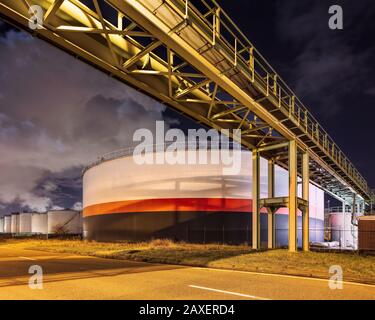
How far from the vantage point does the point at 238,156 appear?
30328mm

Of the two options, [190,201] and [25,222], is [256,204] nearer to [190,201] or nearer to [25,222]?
[190,201]

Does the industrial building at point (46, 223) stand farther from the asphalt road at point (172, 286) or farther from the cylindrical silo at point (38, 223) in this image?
the asphalt road at point (172, 286)

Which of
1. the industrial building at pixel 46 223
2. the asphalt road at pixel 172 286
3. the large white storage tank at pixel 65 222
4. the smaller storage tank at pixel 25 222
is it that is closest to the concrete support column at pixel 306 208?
the asphalt road at pixel 172 286

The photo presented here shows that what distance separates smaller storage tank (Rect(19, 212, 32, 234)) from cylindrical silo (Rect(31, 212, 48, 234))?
335 cm

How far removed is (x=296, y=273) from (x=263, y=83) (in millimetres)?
8189

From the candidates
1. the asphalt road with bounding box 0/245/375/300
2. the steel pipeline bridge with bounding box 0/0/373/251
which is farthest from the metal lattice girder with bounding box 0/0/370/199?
the asphalt road with bounding box 0/245/375/300

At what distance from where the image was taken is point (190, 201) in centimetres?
2931

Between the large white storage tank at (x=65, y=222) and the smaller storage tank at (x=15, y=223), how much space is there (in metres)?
31.3

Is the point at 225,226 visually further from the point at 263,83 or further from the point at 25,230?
the point at 25,230

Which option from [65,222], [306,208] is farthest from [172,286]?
[65,222]

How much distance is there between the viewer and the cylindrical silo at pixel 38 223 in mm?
76000

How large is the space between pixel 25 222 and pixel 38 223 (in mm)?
10052

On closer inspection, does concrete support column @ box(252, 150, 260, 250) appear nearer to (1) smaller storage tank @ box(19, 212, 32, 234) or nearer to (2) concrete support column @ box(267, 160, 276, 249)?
(2) concrete support column @ box(267, 160, 276, 249)
